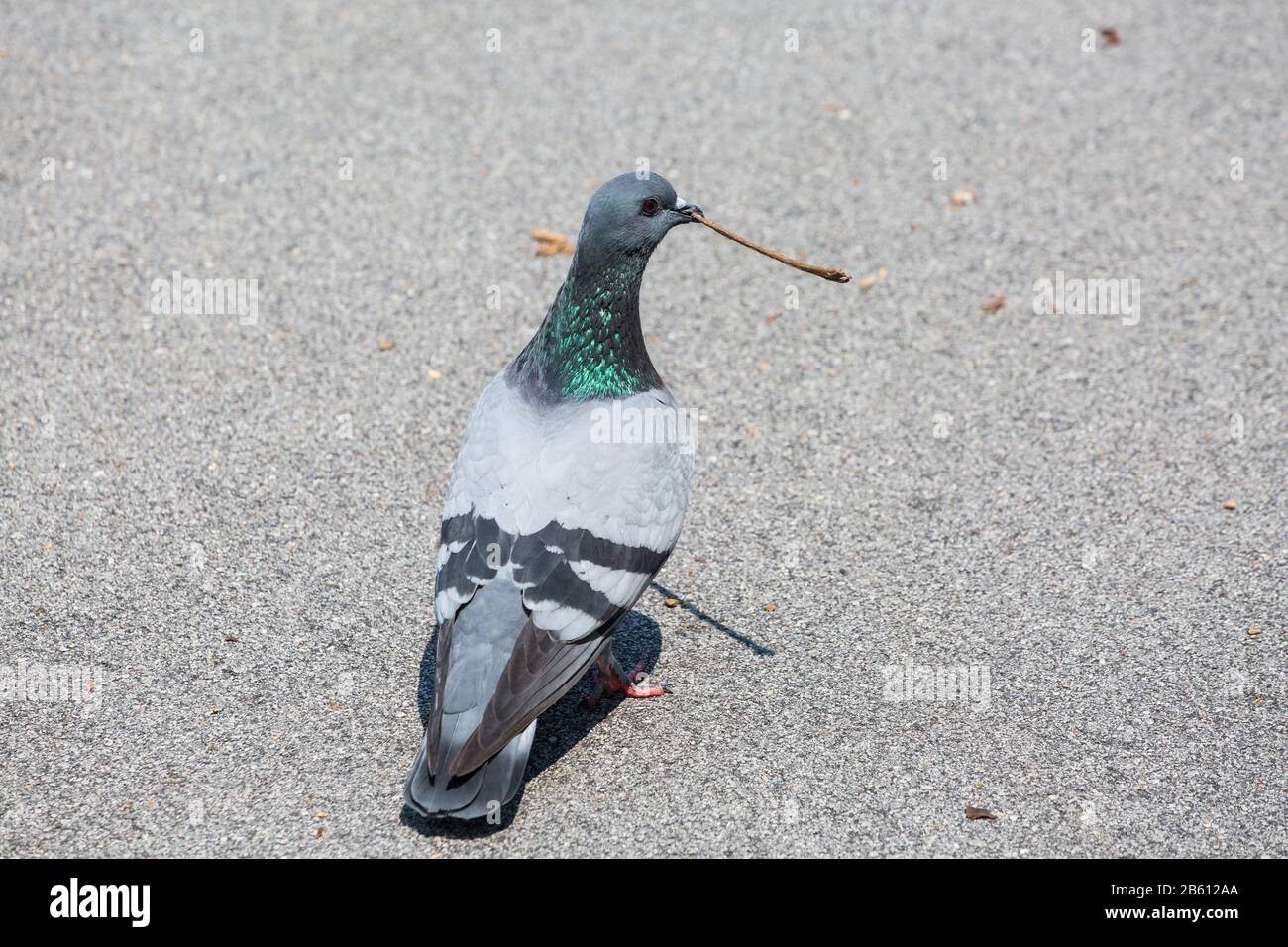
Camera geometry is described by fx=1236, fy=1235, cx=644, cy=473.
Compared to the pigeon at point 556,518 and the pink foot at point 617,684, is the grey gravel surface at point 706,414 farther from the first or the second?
the pigeon at point 556,518

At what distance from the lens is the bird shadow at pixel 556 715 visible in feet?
14.2

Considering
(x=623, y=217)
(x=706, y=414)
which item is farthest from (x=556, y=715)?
(x=706, y=414)

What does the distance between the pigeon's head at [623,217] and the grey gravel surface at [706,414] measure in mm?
1681

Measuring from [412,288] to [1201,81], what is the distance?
6078 mm

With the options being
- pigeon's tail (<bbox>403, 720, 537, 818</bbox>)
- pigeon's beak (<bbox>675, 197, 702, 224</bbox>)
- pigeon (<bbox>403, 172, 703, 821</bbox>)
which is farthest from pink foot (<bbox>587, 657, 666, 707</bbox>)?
pigeon's beak (<bbox>675, 197, 702, 224</bbox>)

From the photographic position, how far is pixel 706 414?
6.72 m

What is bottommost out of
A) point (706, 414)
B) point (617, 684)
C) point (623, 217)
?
point (617, 684)

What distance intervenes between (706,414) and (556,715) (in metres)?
2.29

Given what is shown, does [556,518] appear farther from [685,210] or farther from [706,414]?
[706,414]

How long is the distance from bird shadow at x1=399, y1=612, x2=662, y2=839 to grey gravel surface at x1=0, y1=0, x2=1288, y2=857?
0.02m

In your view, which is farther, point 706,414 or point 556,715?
point 706,414

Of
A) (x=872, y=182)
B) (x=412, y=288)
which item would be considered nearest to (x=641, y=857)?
(x=412, y=288)

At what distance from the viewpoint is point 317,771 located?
4.59 metres

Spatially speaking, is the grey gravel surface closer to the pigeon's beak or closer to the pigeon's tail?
the pigeon's tail
